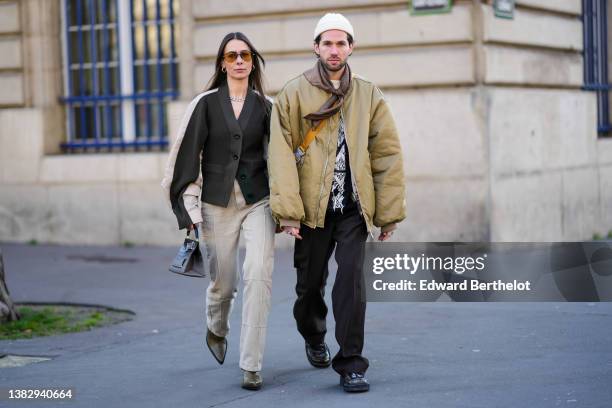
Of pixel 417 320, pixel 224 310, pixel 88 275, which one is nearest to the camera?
pixel 224 310

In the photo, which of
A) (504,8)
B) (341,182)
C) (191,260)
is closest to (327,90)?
(341,182)

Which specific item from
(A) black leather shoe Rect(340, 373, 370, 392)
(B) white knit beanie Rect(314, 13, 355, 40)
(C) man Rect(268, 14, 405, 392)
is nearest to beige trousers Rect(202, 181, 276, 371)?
(C) man Rect(268, 14, 405, 392)

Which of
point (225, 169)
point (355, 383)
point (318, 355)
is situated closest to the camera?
point (355, 383)

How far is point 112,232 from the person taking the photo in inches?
523

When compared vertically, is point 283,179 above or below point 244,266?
above

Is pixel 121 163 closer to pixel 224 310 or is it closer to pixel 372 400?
pixel 224 310

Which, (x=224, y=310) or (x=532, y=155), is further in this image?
(x=532, y=155)

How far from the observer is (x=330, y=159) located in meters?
5.68

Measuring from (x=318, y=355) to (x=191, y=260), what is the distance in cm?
92

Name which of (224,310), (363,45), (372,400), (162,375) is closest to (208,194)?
(224,310)

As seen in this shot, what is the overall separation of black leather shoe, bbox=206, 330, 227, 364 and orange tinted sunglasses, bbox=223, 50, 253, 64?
155 cm

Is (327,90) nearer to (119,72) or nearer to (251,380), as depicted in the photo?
(251,380)

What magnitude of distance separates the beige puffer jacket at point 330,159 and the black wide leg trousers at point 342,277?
4.9 inches

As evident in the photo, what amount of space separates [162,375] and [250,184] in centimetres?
120
